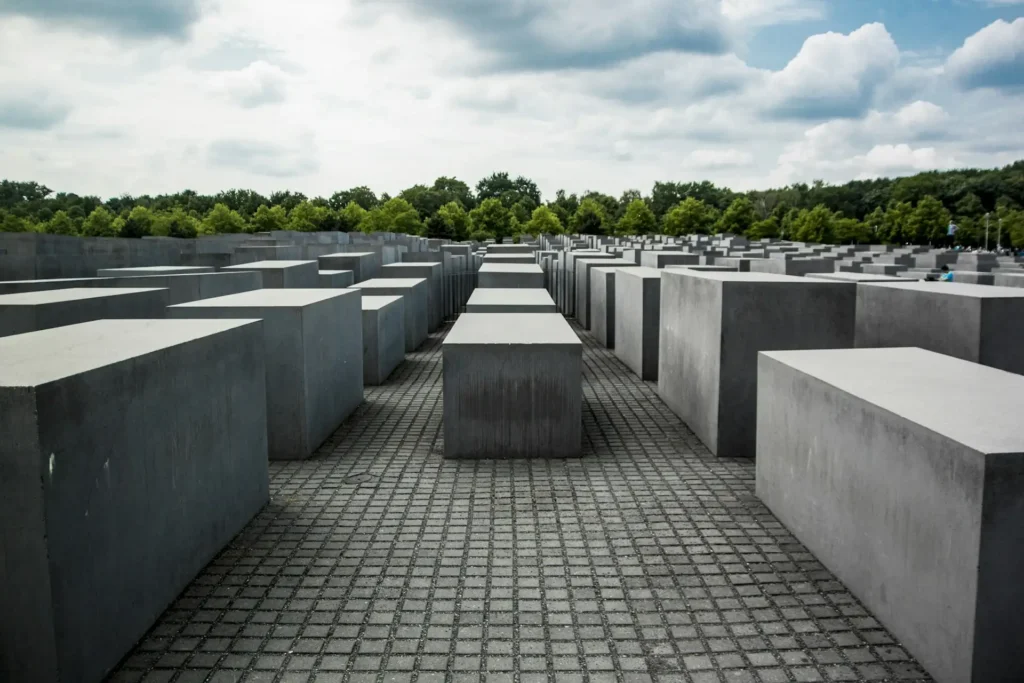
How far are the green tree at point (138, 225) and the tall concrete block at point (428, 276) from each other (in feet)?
151

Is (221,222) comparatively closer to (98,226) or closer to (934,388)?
(98,226)

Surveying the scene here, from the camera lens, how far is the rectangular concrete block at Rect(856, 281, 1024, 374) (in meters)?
7.38

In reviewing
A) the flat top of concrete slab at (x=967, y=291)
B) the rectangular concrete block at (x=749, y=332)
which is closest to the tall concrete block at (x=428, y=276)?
the rectangular concrete block at (x=749, y=332)

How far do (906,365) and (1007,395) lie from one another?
46.0 inches

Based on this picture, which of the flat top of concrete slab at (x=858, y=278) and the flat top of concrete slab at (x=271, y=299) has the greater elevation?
the flat top of concrete slab at (x=858, y=278)

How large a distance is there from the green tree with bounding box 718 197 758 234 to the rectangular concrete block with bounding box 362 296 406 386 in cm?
8222

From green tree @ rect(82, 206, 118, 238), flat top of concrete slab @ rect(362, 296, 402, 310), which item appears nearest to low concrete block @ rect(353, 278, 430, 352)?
flat top of concrete slab @ rect(362, 296, 402, 310)

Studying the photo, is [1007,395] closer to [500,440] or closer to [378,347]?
[500,440]

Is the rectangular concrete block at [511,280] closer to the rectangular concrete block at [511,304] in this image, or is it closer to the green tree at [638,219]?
the rectangular concrete block at [511,304]

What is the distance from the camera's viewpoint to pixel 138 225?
2475 inches

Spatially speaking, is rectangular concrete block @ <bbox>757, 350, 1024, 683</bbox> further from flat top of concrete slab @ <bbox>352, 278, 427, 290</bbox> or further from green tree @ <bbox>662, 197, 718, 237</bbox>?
green tree @ <bbox>662, 197, 718, 237</bbox>

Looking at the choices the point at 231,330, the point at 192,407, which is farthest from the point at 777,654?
the point at 231,330

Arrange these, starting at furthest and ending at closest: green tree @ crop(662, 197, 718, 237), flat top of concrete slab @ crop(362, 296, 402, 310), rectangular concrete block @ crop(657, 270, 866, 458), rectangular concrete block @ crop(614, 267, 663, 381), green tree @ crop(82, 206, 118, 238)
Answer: green tree @ crop(662, 197, 718, 237)
green tree @ crop(82, 206, 118, 238)
flat top of concrete slab @ crop(362, 296, 402, 310)
rectangular concrete block @ crop(614, 267, 663, 381)
rectangular concrete block @ crop(657, 270, 866, 458)

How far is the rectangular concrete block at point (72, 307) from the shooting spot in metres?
8.69
